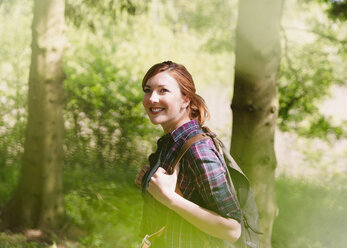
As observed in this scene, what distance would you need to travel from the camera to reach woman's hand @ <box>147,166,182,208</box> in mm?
1771

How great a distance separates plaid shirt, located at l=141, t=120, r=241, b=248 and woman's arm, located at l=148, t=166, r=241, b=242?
3 cm

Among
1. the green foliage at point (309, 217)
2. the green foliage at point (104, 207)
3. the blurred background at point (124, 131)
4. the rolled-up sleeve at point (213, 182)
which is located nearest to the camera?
the rolled-up sleeve at point (213, 182)

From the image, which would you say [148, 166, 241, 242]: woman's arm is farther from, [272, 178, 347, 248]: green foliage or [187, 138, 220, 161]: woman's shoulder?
[272, 178, 347, 248]: green foliage

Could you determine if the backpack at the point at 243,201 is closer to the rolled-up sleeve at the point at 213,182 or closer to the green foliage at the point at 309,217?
the rolled-up sleeve at the point at 213,182

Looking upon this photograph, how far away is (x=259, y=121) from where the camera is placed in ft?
11.6

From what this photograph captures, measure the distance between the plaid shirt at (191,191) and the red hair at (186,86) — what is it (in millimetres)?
96

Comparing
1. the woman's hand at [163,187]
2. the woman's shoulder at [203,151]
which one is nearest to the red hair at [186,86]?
the woman's shoulder at [203,151]

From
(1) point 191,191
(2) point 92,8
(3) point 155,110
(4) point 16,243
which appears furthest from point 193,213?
(2) point 92,8

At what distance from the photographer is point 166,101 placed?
1.95m

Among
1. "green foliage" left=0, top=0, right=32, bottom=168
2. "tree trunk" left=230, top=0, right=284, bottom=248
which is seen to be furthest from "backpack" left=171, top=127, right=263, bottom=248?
"green foliage" left=0, top=0, right=32, bottom=168

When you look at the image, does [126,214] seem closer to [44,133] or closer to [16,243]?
[16,243]

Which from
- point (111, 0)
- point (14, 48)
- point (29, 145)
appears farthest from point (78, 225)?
point (14, 48)

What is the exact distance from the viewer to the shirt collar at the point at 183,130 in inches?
75.9

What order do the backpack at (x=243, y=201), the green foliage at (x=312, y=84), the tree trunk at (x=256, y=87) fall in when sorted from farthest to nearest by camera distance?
the green foliage at (x=312, y=84)
the tree trunk at (x=256, y=87)
the backpack at (x=243, y=201)
